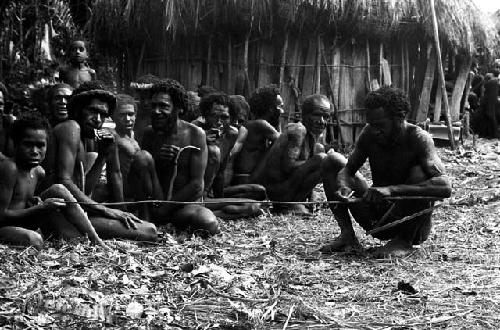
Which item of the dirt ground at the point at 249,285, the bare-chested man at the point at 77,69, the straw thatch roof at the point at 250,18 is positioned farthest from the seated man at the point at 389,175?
the bare-chested man at the point at 77,69

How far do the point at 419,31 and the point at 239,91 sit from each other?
3.17 meters

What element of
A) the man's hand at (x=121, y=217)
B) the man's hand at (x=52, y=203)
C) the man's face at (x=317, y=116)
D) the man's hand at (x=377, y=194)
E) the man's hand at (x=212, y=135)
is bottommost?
the man's hand at (x=121, y=217)

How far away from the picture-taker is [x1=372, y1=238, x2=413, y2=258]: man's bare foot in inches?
227

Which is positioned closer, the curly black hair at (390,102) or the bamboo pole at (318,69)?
the curly black hair at (390,102)

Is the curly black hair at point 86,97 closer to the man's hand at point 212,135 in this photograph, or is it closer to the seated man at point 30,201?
the seated man at point 30,201

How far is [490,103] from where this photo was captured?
16312 mm

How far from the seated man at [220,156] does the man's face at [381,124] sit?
1943 mm

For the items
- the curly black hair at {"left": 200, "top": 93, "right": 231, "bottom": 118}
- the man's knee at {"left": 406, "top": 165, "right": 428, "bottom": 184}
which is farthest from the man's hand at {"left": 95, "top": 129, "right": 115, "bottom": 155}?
the man's knee at {"left": 406, "top": 165, "right": 428, "bottom": 184}

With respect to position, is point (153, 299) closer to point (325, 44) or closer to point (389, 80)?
point (325, 44)

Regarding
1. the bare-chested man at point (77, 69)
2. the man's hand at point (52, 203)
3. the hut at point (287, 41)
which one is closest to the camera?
the man's hand at point (52, 203)

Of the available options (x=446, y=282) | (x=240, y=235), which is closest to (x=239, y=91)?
(x=240, y=235)

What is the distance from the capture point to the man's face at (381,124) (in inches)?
224

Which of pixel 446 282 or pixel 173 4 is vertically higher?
pixel 173 4

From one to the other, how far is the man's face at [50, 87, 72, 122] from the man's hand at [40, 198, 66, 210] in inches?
82.5
